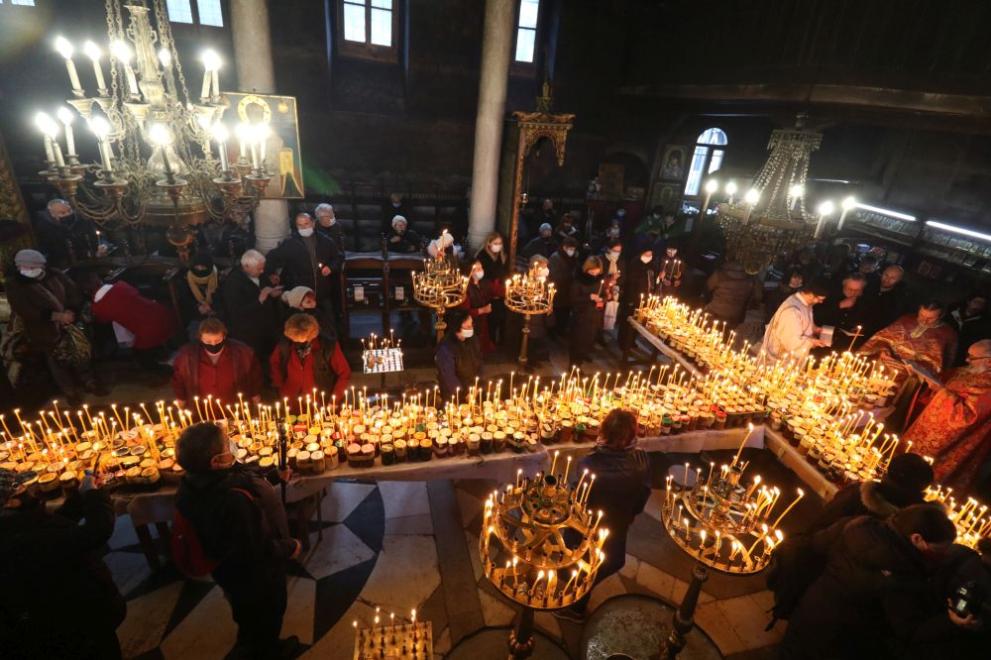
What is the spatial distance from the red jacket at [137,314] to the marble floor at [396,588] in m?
3.07

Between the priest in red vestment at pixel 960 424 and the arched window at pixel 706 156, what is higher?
the arched window at pixel 706 156

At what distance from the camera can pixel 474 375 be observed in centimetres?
637

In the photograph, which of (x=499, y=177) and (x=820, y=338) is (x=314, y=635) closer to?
(x=820, y=338)

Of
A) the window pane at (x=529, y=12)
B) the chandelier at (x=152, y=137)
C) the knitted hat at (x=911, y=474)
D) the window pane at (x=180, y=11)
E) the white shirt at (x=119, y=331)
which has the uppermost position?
the window pane at (x=529, y=12)

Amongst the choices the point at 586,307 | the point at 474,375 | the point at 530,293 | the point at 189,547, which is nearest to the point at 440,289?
the point at 474,375

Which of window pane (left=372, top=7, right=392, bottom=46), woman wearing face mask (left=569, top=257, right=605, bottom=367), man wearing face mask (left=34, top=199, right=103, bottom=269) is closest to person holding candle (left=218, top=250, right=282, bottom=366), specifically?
man wearing face mask (left=34, top=199, right=103, bottom=269)

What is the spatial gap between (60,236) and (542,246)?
9135 mm

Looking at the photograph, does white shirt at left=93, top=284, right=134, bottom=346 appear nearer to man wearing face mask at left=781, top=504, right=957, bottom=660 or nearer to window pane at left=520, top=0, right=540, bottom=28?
man wearing face mask at left=781, top=504, right=957, bottom=660

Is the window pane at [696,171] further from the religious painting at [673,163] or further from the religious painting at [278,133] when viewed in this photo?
the religious painting at [278,133]

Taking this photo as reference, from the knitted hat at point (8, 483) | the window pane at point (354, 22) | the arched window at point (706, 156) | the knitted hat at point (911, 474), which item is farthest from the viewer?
the arched window at point (706, 156)

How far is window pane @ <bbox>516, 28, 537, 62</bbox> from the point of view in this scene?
14.7 m

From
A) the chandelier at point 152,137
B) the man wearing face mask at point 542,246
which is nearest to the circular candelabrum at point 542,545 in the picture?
the chandelier at point 152,137

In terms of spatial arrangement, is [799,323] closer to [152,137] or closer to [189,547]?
[189,547]

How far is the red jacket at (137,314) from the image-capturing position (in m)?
6.91
